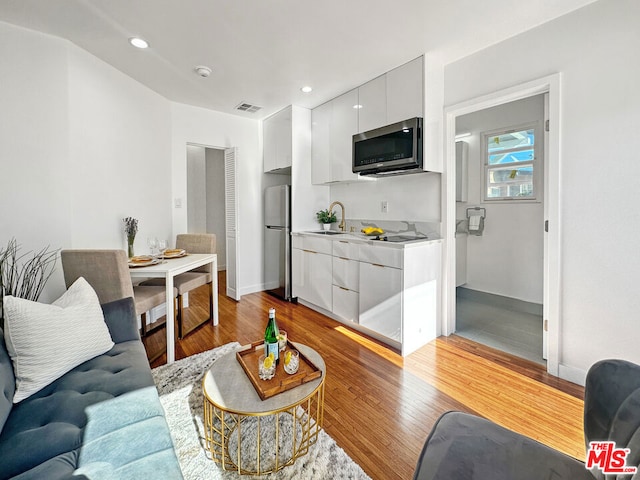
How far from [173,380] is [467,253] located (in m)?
4.17

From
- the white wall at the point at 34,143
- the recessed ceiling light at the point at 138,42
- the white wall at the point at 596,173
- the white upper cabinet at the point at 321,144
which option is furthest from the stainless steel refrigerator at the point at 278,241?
the white wall at the point at 596,173

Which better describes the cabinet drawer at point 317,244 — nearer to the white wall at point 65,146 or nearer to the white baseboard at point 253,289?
the white baseboard at point 253,289

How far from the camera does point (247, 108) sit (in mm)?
3953

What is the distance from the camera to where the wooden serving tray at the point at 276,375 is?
4.37ft

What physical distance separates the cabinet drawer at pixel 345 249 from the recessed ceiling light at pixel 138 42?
2.38 meters

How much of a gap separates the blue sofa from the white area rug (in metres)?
0.40

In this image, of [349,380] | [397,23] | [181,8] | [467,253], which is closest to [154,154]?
[181,8]

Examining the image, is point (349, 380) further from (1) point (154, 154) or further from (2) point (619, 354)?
(1) point (154, 154)

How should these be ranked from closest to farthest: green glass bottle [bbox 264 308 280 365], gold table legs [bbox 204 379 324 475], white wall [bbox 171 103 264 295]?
1. gold table legs [bbox 204 379 324 475]
2. green glass bottle [bbox 264 308 280 365]
3. white wall [bbox 171 103 264 295]

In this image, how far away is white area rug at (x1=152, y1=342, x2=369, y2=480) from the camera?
1354 millimetres

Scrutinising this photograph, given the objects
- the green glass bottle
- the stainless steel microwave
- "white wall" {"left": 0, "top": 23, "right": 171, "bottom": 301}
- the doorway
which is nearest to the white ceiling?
"white wall" {"left": 0, "top": 23, "right": 171, "bottom": 301}

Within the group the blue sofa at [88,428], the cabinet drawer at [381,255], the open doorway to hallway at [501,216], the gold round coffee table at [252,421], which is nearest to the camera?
the blue sofa at [88,428]

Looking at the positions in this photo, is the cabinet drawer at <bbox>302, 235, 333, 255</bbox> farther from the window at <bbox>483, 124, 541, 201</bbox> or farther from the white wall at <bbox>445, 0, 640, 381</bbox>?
the window at <bbox>483, 124, 541, 201</bbox>

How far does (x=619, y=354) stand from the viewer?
76.0 inches
